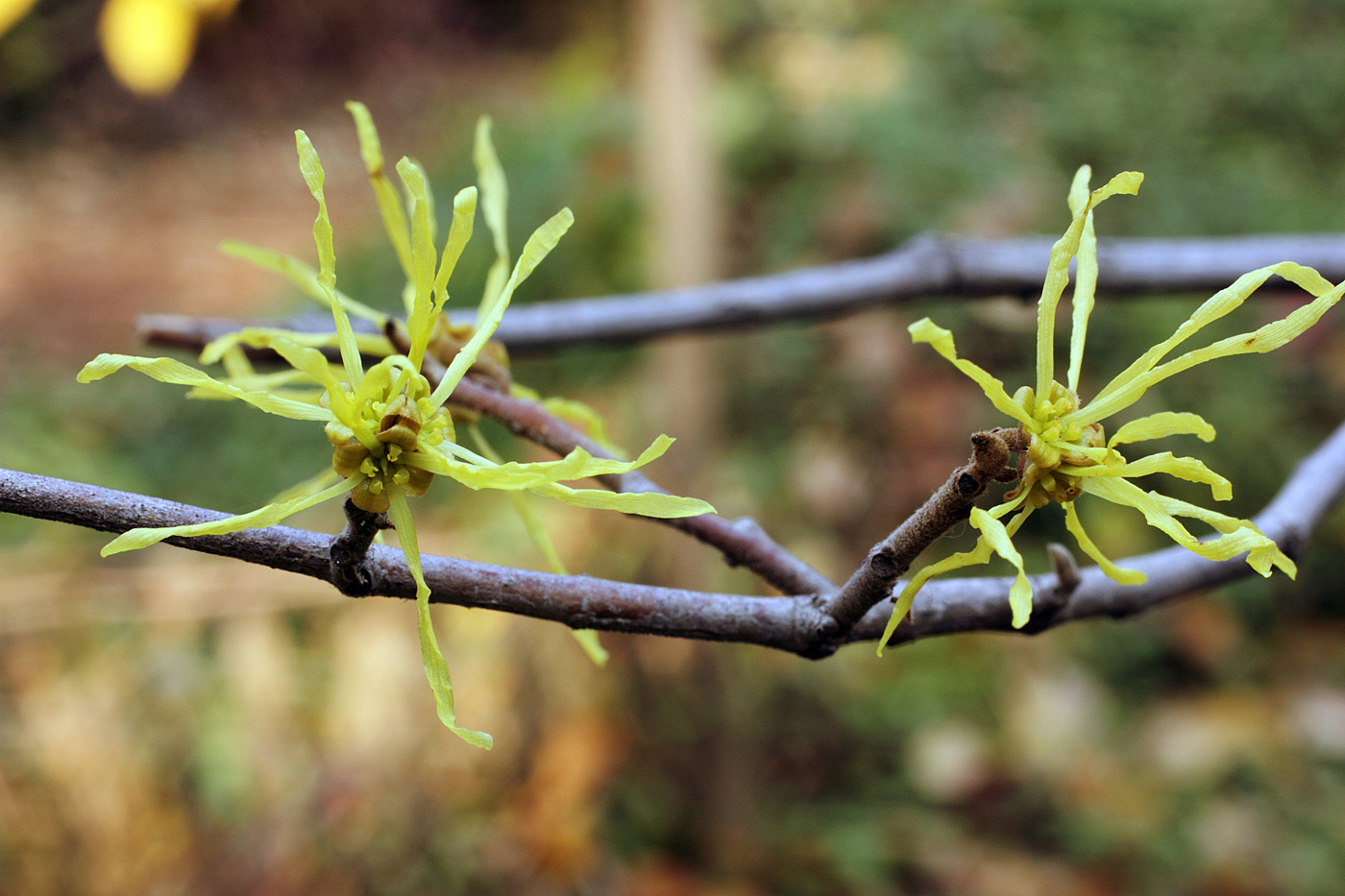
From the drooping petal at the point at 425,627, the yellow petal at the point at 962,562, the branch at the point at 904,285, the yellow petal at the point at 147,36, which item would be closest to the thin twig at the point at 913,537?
the yellow petal at the point at 962,562

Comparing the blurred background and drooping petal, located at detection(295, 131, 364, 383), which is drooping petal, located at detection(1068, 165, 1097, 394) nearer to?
drooping petal, located at detection(295, 131, 364, 383)

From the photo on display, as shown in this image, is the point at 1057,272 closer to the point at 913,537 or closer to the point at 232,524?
the point at 913,537

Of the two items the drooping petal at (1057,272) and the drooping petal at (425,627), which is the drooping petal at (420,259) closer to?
the drooping petal at (425,627)

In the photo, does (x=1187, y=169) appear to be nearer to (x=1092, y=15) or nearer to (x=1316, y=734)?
(x=1092, y=15)

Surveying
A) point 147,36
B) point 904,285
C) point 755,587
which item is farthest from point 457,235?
point 755,587

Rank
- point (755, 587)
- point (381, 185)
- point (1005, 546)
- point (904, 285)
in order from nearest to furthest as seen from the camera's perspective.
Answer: point (1005, 546) < point (381, 185) < point (904, 285) < point (755, 587)

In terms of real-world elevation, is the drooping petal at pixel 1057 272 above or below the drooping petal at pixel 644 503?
above

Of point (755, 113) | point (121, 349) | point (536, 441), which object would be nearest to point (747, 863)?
point (536, 441)
